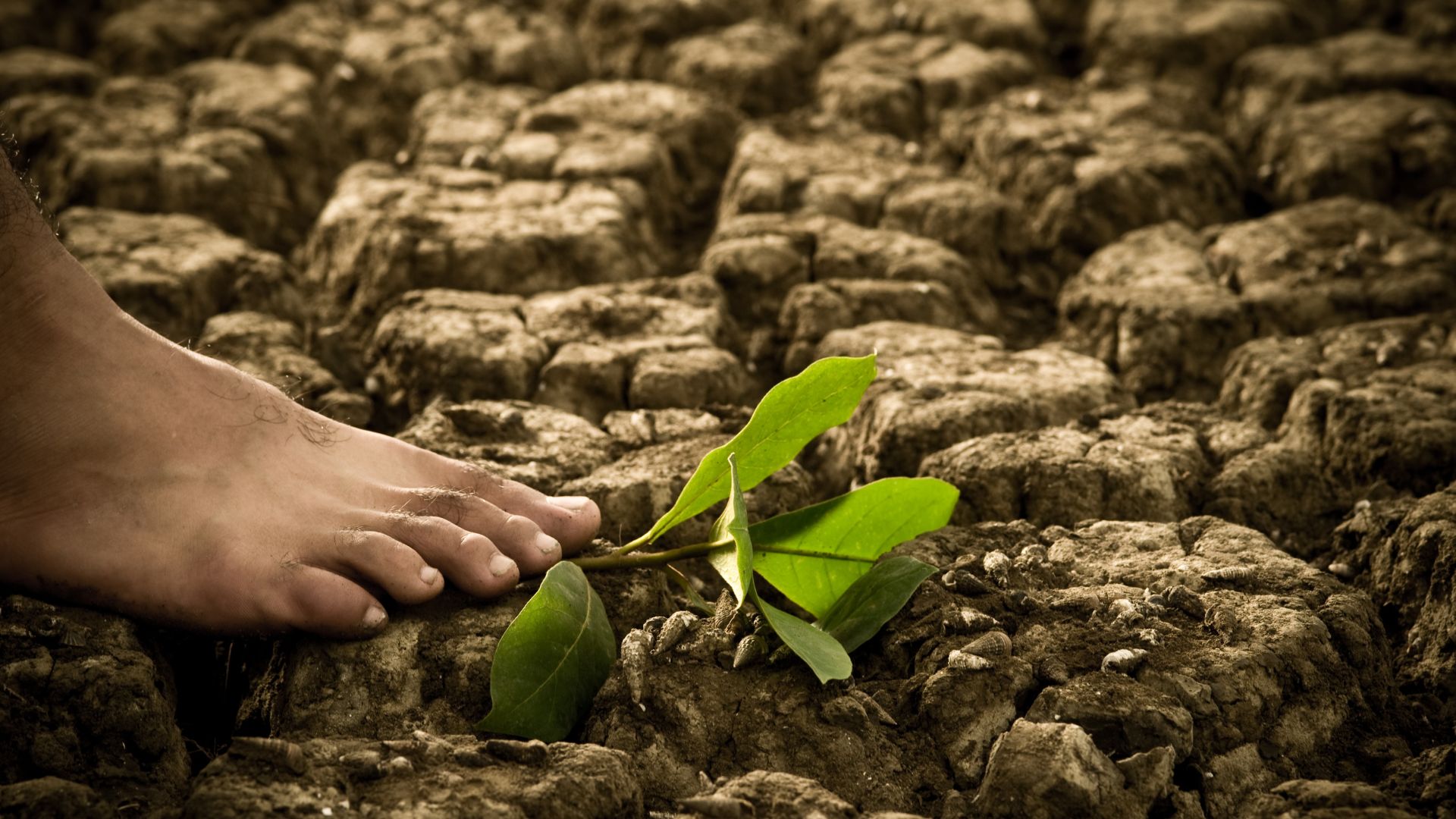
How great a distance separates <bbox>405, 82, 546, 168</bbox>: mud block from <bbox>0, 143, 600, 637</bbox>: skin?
119cm

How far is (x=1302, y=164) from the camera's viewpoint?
2.42 m

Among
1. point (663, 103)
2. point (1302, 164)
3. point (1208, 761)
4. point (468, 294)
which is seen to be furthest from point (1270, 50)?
point (1208, 761)

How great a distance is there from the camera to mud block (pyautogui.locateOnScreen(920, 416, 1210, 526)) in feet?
5.02

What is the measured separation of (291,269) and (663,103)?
3.07 ft

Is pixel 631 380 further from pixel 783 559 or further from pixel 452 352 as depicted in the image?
pixel 783 559

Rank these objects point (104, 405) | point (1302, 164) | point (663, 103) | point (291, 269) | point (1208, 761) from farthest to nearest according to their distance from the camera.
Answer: point (663, 103) < point (1302, 164) < point (291, 269) < point (104, 405) < point (1208, 761)

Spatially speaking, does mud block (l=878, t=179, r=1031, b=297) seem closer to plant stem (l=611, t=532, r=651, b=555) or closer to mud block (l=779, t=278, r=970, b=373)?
mud block (l=779, t=278, r=970, b=373)

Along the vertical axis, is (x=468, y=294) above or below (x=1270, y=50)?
below

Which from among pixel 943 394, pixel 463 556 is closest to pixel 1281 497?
pixel 943 394

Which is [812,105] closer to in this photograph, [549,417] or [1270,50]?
[1270,50]

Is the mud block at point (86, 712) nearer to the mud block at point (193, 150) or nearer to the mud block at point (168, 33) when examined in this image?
the mud block at point (193, 150)

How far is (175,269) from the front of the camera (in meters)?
2.07

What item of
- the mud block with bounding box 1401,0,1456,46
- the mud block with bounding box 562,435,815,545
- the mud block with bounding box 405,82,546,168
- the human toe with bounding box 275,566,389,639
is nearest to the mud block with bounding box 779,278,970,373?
the mud block with bounding box 562,435,815,545

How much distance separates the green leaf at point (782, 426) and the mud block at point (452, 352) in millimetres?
585
